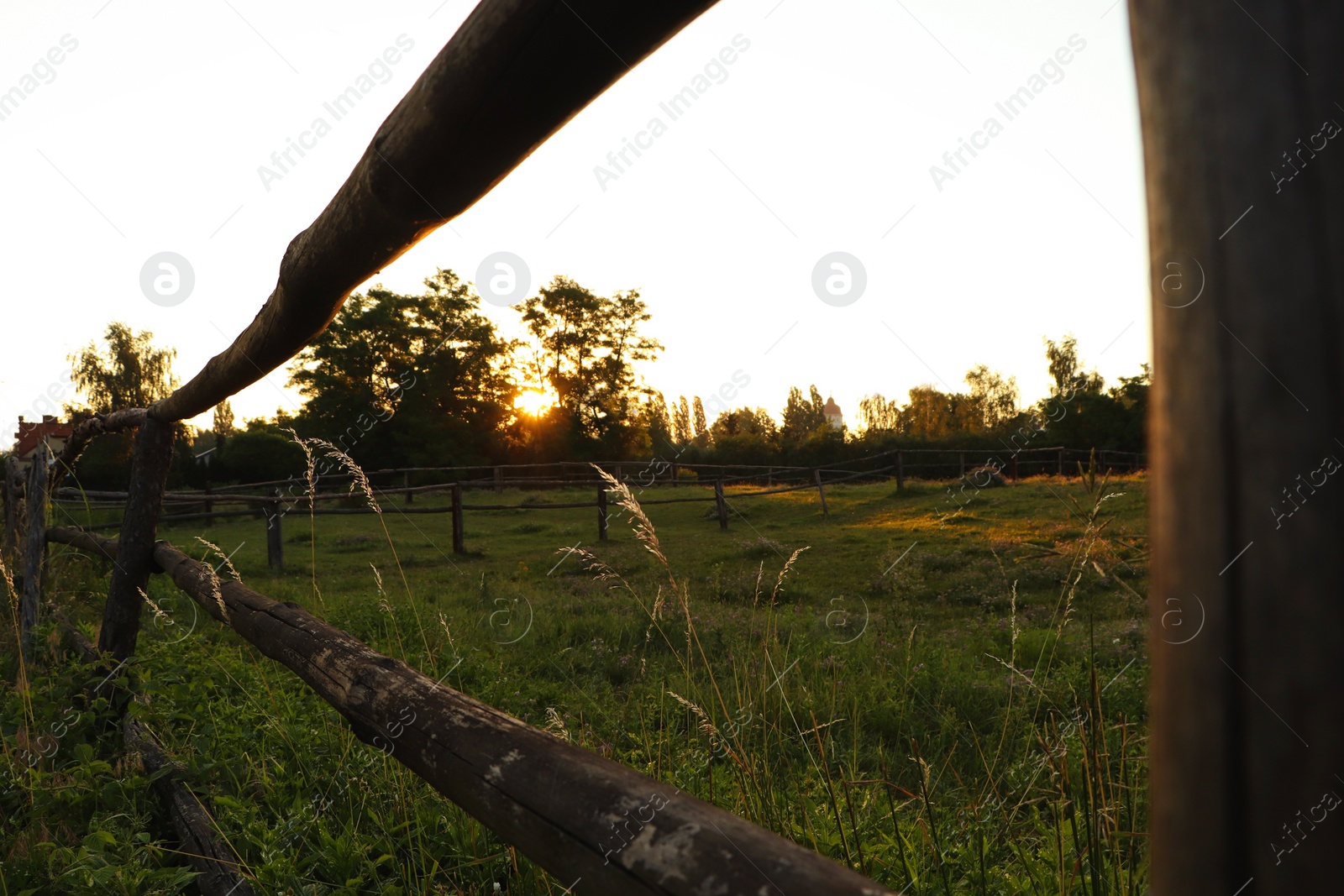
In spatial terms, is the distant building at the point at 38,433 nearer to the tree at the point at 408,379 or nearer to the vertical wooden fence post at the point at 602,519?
the vertical wooden fence post at the point at 602,519

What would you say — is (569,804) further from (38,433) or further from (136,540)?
(38,433)

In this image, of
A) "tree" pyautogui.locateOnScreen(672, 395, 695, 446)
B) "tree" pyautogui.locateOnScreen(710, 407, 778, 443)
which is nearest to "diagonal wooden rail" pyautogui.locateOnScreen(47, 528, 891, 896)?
"tree" pyautogui.locateOnScreen(710, 407, 778, 443)

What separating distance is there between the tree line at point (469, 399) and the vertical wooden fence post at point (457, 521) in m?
19.7

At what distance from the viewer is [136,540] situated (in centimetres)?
309

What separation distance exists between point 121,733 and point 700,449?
40070 millimetres

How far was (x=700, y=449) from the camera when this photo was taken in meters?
42.7

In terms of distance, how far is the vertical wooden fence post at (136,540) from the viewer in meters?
3.04

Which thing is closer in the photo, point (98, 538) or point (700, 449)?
point (98, 538)

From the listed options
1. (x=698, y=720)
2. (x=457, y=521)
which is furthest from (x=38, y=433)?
(x=457, y=521)

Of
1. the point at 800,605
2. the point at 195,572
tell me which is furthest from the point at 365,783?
the point at 800,605

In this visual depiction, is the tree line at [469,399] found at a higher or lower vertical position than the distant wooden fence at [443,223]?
higher

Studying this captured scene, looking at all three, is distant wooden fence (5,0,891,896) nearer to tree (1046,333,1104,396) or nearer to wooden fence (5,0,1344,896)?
wooden fence (5,0,1344,896)

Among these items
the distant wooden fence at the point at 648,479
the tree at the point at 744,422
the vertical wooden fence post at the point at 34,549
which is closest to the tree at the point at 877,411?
the tree at the point at 744,422

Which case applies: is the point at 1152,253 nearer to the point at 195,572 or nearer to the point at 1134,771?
the point at 1134,771
